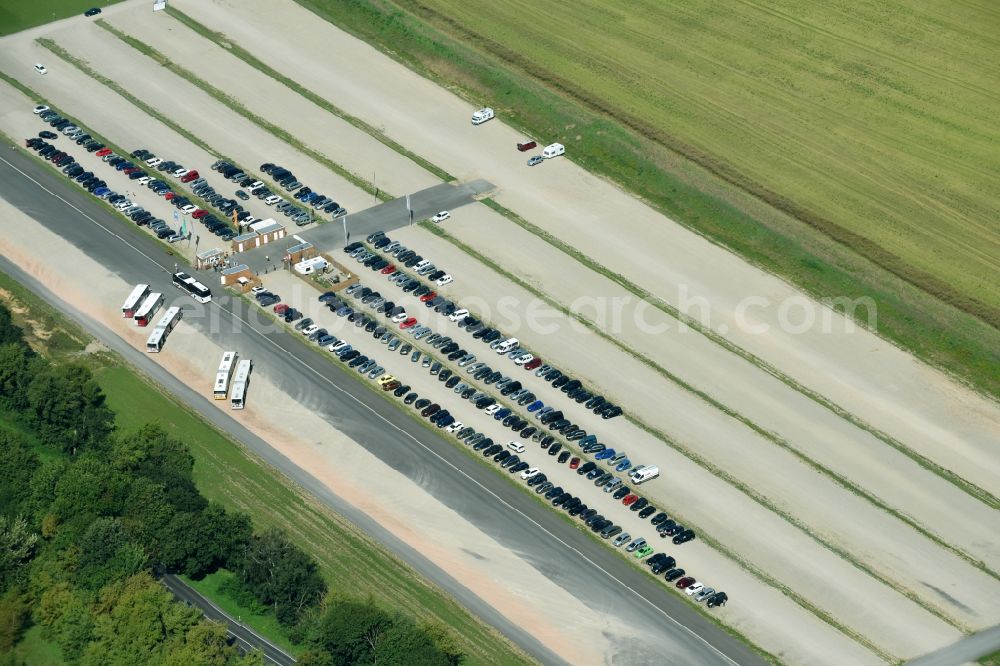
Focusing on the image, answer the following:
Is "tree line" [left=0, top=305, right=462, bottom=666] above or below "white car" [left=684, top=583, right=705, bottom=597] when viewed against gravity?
below

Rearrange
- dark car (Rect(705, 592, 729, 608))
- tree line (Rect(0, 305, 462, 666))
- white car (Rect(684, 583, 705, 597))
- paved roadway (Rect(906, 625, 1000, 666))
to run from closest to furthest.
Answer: tree line (Rect(0, 305, 462, 666))
paved roadway (Rect(906, 625, 1000, 666))
dark car (Rect(705, 592, 729, 608))
white car (Rect(684, 583, 705, 597))

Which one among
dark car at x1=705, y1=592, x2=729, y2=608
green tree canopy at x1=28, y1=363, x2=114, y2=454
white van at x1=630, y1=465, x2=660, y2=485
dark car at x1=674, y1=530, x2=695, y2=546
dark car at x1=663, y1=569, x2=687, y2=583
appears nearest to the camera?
dark car at x1=705, y1=592, x2=729, y2=608

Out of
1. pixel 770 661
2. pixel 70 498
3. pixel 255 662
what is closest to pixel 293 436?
pixel 70 498

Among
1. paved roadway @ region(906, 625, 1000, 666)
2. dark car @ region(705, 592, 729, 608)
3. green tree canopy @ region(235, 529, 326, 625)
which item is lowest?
green tree canopy @ region(235, 529, 326, 625)

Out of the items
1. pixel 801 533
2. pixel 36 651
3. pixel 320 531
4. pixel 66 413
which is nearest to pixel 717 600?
pixel 801 533

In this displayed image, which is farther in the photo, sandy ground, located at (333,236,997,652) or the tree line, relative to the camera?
sandy ground, located at (333,236,997,652)

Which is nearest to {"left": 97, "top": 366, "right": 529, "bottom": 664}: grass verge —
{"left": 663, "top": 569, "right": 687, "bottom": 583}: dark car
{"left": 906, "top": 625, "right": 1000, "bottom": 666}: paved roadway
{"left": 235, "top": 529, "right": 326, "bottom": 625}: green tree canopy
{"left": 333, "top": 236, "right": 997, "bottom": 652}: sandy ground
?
{"left": 235, "top": 529, "right": 326, "bottom": 625}: green tree canopy

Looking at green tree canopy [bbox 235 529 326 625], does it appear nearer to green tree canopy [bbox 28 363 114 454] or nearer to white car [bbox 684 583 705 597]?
green tree canopy [bbox 28 363 114 454]

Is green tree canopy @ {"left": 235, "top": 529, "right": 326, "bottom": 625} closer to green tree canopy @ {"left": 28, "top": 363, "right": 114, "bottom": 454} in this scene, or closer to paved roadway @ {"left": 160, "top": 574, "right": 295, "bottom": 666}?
paved roadway @ {"left": 160, "top": 574, "right": 295, "bottom": 666}

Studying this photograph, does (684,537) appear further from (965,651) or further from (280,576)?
(280,576)
